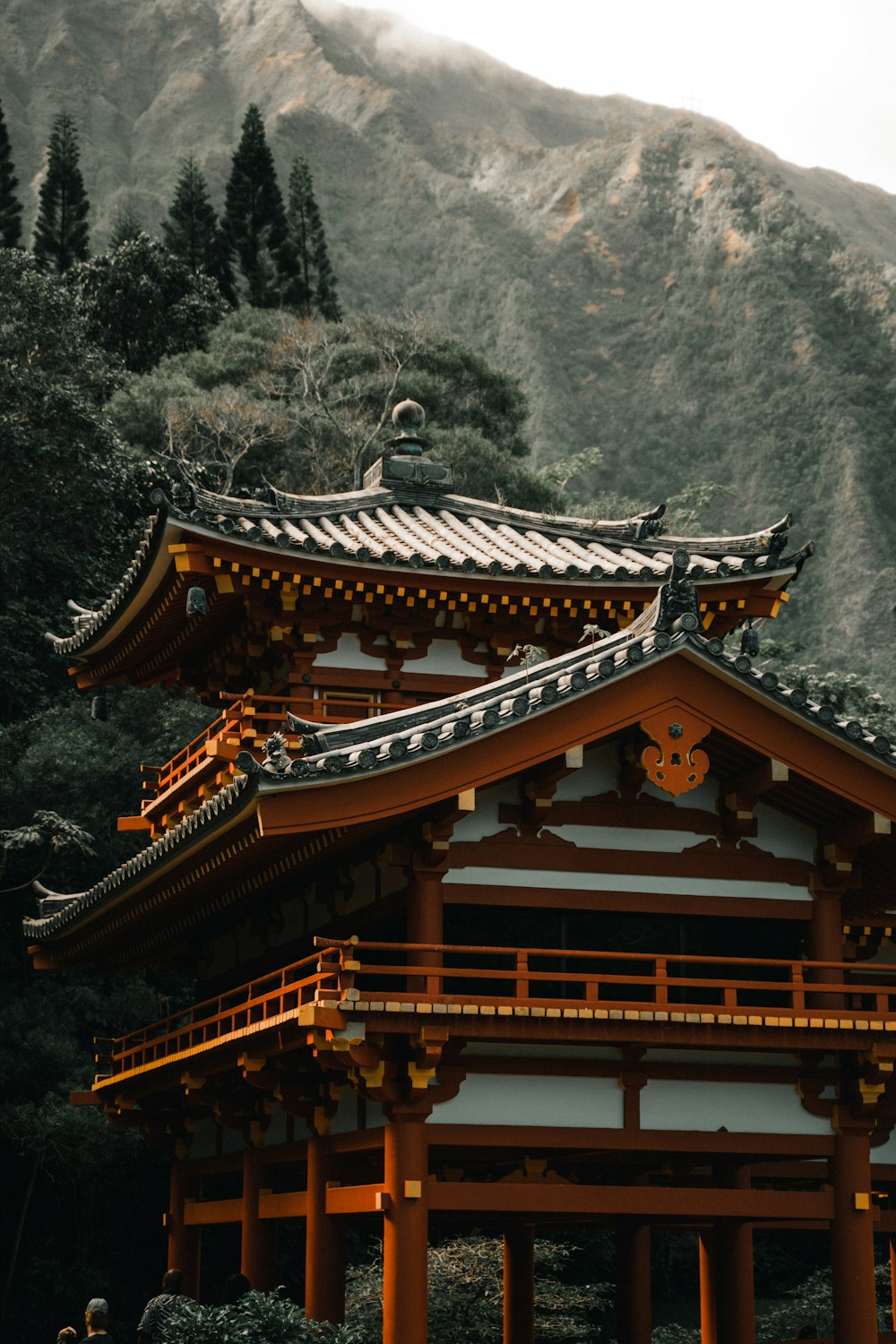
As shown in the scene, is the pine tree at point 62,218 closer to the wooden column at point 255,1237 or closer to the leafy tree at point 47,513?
the leafy tree at point 47,513

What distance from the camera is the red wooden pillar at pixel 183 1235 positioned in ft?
72.1

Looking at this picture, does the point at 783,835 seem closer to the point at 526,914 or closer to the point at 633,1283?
the point at 526,914

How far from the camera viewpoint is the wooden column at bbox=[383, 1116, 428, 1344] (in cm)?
1391

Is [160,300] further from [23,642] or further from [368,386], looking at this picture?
[23,642]

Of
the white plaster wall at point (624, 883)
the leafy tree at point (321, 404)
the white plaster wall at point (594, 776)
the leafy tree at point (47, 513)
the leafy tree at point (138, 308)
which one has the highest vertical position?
the leafy tree at point (138, 308)

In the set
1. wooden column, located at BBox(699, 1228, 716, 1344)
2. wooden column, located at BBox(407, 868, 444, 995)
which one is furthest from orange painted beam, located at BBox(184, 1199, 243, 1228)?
wooden column, located at BBox(407, 868, 444, 995)

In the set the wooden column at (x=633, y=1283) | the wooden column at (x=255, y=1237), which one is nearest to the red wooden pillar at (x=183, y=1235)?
the wooden column at (x=255, y=1237)

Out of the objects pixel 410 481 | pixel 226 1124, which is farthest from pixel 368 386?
pixel 226 1124

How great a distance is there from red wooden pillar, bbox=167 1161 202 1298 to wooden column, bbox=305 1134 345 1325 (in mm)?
6140

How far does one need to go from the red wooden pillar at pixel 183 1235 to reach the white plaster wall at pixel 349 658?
7.40 m

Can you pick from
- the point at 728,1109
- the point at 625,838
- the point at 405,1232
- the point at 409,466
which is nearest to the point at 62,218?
the point at 409,466

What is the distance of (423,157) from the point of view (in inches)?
5290

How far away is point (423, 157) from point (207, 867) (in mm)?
125396

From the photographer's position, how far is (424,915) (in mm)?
15000
